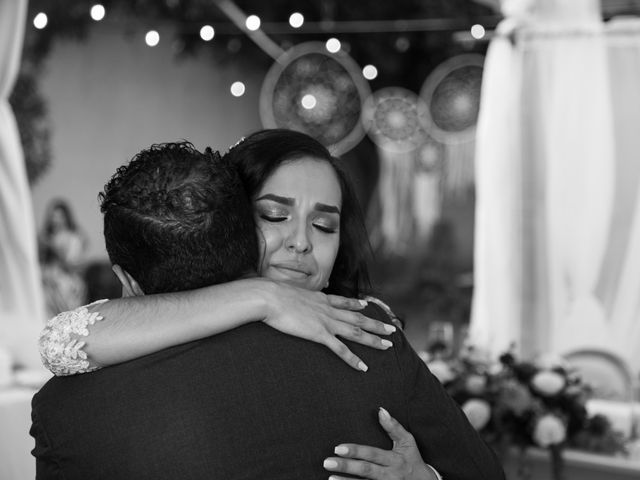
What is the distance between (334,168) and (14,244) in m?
3.46

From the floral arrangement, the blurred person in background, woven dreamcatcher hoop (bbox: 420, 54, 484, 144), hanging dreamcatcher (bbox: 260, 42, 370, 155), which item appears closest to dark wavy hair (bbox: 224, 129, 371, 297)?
the floral arrangement

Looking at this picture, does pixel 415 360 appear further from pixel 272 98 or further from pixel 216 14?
pixel 216 14

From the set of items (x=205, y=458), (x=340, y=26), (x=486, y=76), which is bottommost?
(x=205, y=458)

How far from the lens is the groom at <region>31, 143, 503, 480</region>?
1298 millimetres

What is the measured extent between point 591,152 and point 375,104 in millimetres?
4221

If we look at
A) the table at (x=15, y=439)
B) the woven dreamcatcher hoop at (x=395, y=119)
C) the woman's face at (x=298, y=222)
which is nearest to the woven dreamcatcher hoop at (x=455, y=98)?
the woven dreamcatcher hoop at (x=395, y=119)

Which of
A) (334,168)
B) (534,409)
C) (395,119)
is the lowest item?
(534,409)

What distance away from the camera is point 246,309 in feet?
4.51

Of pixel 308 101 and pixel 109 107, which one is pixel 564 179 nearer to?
pixel 308 101

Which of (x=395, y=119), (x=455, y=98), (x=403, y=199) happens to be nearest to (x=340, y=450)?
(x=455, y=98)

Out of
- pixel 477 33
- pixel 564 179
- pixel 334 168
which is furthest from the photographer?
pixel 477 33

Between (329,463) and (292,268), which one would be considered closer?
(329,463)

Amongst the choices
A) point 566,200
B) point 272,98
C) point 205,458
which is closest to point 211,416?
point 205,458

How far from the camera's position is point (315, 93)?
21.0 ft
